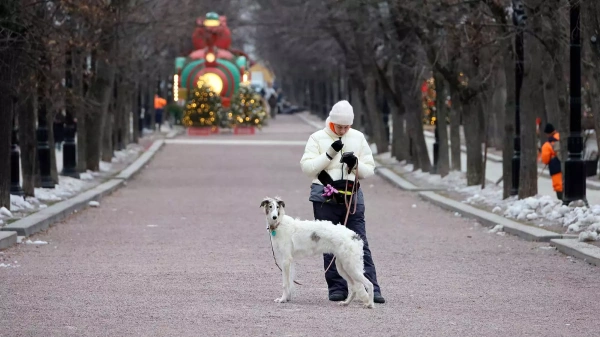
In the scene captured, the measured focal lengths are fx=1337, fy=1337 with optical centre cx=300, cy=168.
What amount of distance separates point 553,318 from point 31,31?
11.7 metres

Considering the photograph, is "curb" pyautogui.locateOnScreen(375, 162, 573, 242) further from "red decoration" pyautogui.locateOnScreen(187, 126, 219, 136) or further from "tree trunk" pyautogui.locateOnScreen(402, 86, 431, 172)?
"red decoration" pyautogui.locateOnScreen(187, 126, 219, 136)

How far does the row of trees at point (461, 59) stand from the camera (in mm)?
22797

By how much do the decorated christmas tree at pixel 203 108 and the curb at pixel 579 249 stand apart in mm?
53158

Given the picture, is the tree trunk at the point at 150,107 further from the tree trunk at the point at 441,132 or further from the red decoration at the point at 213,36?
the tree trunk at the point at 441,132

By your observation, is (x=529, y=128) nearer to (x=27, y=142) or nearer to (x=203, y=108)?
(x=27, y=142)

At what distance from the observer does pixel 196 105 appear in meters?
69.6

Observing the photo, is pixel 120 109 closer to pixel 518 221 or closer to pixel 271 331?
pixel 518 221

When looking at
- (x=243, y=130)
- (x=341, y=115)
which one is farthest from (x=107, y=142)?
(x=243, y=130)

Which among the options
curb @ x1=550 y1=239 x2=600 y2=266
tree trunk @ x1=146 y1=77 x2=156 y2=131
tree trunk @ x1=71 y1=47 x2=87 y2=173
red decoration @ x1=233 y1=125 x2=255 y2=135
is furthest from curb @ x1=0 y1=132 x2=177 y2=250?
tree trunk @ x1=146 y1=77 x2=156 y2=131

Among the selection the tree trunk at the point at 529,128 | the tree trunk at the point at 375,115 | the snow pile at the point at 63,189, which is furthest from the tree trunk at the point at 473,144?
the tree trunk at the point at 375,115

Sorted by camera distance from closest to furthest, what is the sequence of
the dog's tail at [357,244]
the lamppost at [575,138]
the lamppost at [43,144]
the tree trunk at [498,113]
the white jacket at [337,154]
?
the dog's tail at [357,244] < the white jacket at [337,154] < the lamppost at [575,138] < the lamppost at [43,144] < the tree trunk at [498,113]

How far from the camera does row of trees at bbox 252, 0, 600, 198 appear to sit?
22797 millimetres

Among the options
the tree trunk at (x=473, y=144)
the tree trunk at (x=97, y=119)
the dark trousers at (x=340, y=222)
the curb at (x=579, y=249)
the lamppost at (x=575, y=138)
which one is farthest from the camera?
the tree trunk at (x=97, y=119)

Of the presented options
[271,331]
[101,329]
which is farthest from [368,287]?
[101,329]
